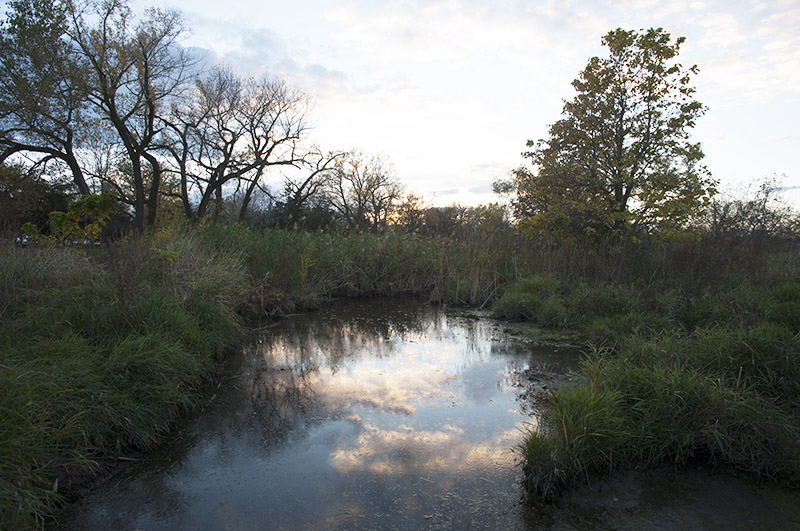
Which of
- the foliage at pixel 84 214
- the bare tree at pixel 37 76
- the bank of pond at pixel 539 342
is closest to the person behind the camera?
the bank of pond at pixel 539 342

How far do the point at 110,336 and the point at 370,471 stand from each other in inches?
114

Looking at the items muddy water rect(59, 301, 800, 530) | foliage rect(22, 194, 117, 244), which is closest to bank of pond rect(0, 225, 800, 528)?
muddy water rect(59, 301, 800, 530)

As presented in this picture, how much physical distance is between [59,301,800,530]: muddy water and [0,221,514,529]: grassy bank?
0.99ft

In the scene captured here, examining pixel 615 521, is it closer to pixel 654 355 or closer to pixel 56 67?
pixel 654 355

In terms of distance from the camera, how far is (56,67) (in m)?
14.3

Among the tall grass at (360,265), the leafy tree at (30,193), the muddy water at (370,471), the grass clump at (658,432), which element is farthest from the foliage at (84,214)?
the leafy tree at (30,193)

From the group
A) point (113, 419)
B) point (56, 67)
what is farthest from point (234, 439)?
point (56, 67)

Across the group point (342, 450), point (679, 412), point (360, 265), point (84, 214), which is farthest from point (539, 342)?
point (84, 214)

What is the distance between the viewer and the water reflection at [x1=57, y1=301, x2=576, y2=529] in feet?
8.88

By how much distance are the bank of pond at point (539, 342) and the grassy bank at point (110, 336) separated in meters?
0.02

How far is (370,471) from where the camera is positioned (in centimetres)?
318

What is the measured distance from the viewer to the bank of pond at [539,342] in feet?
Result: 9.66

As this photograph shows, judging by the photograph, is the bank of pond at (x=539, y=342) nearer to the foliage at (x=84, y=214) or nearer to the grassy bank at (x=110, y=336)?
the grassy bank at (x=110, y=336)

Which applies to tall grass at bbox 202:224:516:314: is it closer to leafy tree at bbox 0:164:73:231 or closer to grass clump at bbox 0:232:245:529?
grass clump at bbox 0:232:245:529
